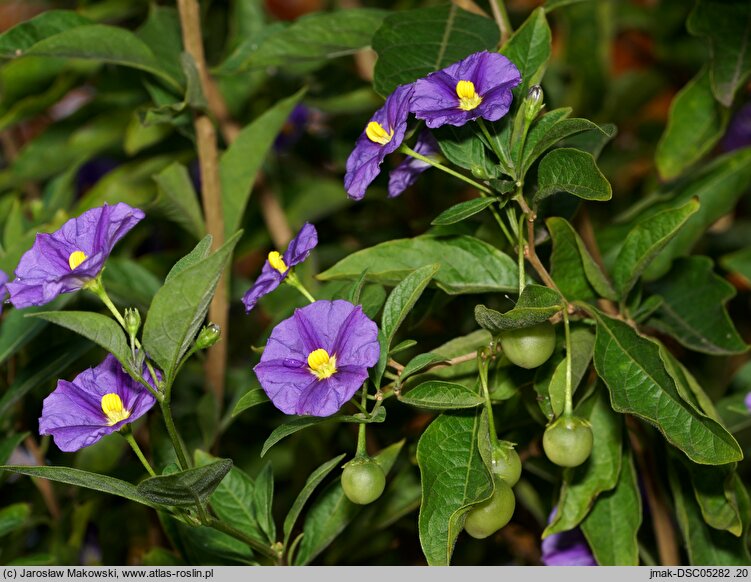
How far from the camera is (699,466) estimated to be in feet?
3.25

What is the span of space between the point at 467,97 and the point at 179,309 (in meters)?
0.32

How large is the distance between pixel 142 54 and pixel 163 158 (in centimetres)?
37

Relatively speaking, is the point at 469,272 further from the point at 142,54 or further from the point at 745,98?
the point at 745,98

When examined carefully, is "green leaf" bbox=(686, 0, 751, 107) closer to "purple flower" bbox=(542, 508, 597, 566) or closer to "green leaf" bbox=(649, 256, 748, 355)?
"green leaf" bbox=(649, 256, 748, 355)

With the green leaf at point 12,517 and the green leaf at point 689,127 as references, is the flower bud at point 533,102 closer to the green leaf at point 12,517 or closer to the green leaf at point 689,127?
the green leaf at point 689,127

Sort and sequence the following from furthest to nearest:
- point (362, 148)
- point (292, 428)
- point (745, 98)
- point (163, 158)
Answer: point (163, 158), point (745, 98), point (362, 148), point (292, 428)

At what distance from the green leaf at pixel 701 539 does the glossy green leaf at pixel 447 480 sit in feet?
1.08

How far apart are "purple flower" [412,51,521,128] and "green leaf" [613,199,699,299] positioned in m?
0.21

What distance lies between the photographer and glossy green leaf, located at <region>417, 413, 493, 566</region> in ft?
2.67

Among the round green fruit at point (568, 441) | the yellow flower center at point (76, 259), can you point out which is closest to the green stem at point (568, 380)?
the round green fruit at point (568, 441)

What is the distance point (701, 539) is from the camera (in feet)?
3.47

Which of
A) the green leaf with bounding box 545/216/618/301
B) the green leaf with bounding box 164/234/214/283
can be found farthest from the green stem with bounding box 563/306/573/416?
the green leaf with bounding box 164/234/214/283

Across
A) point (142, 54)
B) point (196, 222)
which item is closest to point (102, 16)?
point (142, 54)

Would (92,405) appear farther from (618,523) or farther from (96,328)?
(618,523)
